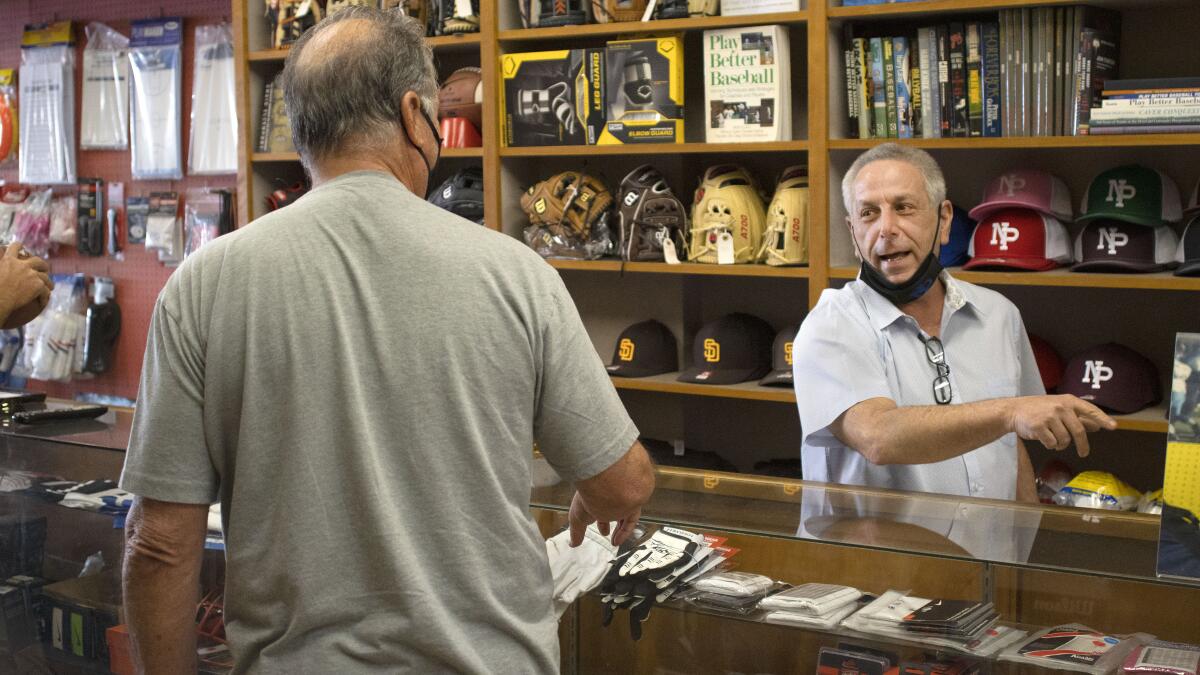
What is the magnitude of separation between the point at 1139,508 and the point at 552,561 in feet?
6.80

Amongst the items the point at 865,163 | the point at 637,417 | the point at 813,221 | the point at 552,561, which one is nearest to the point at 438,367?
the point at 552,561

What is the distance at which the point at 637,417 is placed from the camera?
4.36 m

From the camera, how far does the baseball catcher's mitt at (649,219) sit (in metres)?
3.85

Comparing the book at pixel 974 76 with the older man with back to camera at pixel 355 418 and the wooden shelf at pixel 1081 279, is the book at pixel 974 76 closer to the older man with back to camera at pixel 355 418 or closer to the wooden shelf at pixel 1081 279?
the wooden shelf at pixel 1081 279

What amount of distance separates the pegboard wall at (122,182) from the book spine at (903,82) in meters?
3.10

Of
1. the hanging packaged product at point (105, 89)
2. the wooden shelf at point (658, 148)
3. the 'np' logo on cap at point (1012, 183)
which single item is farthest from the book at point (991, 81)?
the hanging packaged product at point (105, 89)

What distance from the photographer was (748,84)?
3.63m

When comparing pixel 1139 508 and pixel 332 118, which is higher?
pixel 332 118

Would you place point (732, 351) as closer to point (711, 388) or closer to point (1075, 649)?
point (711, 388)

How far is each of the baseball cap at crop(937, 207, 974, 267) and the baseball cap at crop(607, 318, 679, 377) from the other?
3.29 ft

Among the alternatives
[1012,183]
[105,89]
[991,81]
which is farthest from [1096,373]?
[105,89]

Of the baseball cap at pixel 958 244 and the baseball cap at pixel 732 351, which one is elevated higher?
the baseball cap at pixel 958 244

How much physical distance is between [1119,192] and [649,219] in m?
1.41

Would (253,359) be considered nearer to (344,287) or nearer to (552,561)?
(344,287)
